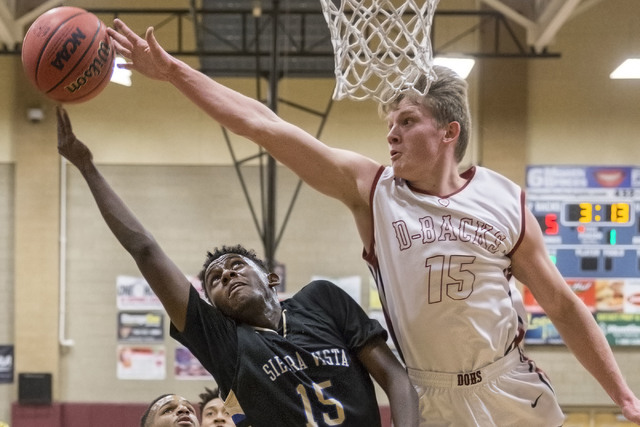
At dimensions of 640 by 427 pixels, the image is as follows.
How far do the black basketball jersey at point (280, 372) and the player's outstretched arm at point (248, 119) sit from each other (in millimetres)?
536

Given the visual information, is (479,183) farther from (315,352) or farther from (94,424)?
(94,424)

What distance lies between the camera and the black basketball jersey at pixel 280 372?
252 centimetres

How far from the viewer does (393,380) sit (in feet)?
8.50

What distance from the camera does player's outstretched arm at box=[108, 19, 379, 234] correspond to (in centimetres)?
265

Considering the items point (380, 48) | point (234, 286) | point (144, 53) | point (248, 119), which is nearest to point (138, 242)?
point (234, 286)

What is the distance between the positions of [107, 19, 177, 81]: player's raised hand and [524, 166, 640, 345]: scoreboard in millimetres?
8265

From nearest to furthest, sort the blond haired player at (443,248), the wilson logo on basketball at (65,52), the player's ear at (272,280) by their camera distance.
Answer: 1. the blond haired player at (443,248)
2. the player's ear at (272,280)
3. the wilson logo on basketball at (65,52)

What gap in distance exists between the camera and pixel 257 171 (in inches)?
420

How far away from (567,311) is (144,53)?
5.54ft

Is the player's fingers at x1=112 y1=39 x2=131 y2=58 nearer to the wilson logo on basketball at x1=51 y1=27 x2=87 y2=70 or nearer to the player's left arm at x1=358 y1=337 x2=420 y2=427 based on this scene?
the wilson logo on basketball at x1=51 y1=27 x2=87 y2=70

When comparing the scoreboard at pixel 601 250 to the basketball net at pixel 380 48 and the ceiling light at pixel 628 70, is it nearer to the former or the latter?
the ceiling light at pixel 628 70

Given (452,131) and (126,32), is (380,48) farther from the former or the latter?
(126,32)

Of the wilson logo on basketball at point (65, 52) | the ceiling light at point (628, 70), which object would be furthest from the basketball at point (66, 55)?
the ceiling light at point (628, 70)

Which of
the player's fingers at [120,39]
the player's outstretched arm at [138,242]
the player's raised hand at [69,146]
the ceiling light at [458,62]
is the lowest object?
the player's outstretched arm at [138,242]
